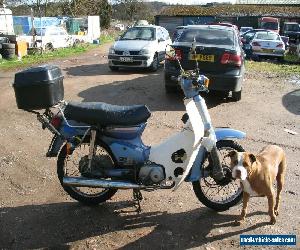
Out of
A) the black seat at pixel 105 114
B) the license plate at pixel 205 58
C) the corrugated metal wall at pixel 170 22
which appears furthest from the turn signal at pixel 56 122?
the corrugated metal wall at pixel 170 22

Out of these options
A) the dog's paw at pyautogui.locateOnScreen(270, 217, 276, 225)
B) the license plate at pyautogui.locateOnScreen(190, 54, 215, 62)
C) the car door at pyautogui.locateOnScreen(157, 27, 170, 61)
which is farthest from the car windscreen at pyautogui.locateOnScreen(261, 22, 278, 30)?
the dog's paw at pyautogui.locateOnScreen(270, 217, 276, 225)

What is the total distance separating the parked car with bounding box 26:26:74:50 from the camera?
19.5 metres

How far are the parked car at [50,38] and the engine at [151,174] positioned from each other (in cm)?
1654

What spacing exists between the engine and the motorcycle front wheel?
41 centimetres

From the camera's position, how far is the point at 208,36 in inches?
355

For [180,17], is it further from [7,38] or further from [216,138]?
[216,138]

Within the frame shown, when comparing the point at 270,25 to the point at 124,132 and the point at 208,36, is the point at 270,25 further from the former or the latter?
the point at 124,132

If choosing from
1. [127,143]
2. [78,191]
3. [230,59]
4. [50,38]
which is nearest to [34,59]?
[50,38]

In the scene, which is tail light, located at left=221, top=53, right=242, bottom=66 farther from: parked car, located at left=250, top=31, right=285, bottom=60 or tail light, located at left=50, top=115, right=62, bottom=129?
parked car, located at left=250, top=31, right=285, bottom=60

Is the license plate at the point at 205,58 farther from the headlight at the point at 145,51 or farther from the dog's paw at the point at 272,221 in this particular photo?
the dog's paw at the point at 272,221

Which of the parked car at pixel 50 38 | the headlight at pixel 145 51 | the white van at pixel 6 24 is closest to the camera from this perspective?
the headlight at pixel 145 51

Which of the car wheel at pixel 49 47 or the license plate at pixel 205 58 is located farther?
the car wheel at pixel 49 47

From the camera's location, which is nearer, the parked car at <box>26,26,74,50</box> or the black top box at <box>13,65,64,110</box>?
the black top box at <box>13,65,64,110</box>

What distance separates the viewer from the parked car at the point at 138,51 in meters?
12.5
